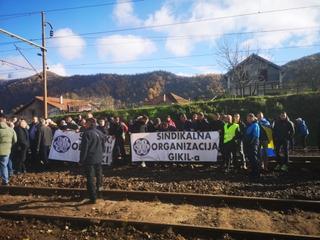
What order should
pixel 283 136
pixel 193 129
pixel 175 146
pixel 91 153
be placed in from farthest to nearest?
pixel 193 129 → pixel 175 146 → pixel 283 136 → pixel 91 153

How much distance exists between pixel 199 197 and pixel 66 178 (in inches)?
213

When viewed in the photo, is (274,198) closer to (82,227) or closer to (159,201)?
(159,201)

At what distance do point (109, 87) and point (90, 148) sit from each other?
4947 inches

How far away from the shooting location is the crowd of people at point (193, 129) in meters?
12.1

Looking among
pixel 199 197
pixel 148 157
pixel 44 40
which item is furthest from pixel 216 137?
pixel 44 40

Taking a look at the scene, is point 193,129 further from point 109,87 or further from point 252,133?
point 109,87

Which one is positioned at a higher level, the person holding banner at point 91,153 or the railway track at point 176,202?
the person holding banner at point 91,153

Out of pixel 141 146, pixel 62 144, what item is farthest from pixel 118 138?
pixel 62 144

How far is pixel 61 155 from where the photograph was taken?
15.8m

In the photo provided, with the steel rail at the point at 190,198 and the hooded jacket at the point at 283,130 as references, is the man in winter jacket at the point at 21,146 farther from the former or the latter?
the hooded jacket at the point at 283,130

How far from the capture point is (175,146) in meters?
14.2

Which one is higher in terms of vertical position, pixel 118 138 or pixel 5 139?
pixel 5 139

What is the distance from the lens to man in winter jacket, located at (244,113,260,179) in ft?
39.3

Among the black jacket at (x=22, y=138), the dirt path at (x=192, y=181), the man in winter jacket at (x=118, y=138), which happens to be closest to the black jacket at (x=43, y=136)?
the black jacket at (x=22, y=138)
